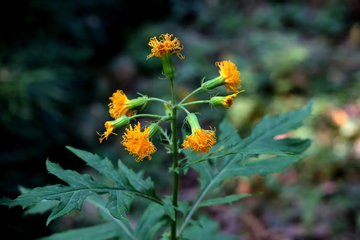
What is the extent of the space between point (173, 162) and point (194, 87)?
220 inches

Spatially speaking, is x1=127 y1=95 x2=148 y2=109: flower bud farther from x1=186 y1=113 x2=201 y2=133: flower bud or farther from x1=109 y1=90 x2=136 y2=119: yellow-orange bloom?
x1=186 y1=113 x2=201 y2=133: flower bud

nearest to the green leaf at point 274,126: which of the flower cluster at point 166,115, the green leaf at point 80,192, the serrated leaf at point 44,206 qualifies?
the flower cluster at point 166,115

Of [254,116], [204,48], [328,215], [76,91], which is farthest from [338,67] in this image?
[76,91]

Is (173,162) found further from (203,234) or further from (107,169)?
(203,234)

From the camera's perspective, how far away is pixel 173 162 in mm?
1438

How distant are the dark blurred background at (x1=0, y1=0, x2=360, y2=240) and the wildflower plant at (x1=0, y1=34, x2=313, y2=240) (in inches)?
31.9

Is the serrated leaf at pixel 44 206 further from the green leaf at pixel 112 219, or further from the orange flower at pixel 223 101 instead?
the orange flower at pixel 223 101

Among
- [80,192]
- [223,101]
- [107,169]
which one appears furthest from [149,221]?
[223,101]

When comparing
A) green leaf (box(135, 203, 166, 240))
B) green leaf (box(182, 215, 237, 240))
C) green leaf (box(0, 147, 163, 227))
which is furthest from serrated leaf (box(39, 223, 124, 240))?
green leaf (box(182, 215, 237, 240))

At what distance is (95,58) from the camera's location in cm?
800

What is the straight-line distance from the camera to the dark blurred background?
12.8ft

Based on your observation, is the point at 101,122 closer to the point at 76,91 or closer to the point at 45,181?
the point at 76,91

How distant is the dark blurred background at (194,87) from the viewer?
12.8ft

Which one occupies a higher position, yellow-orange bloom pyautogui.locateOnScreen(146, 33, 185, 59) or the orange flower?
yellow-orange bloom pyautogui.locateOnScreen(146, 33, 185, 59)
